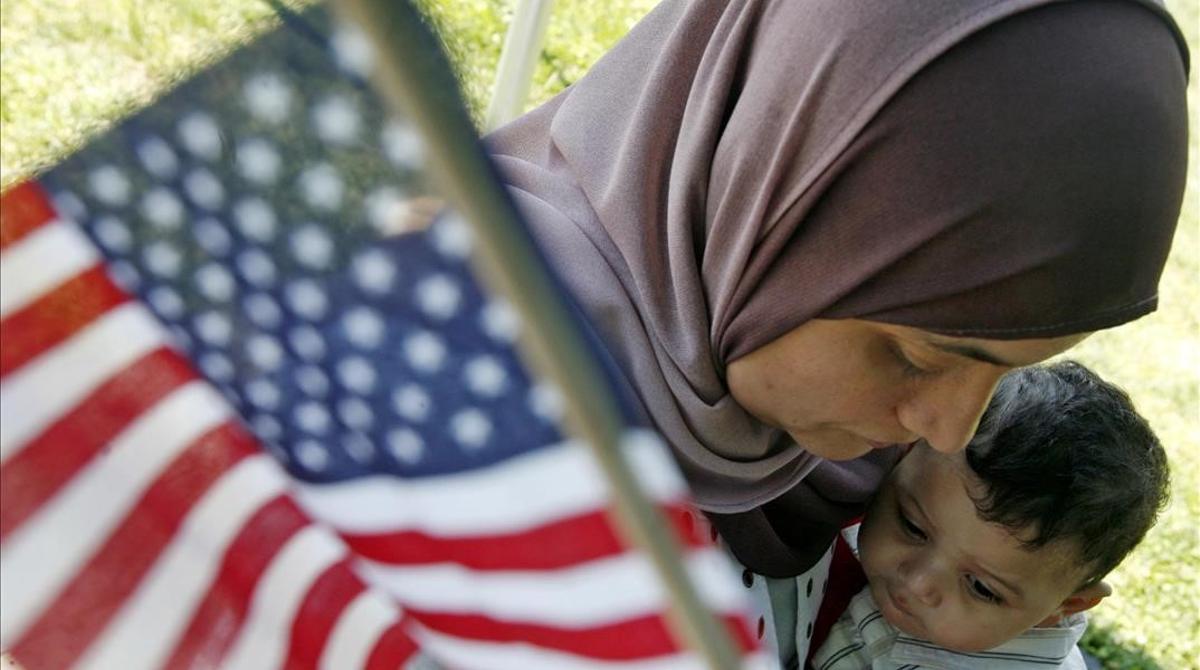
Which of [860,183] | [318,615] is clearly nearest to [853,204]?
[860,183]

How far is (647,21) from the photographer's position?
6.15ft

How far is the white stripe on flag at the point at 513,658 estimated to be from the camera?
110cm

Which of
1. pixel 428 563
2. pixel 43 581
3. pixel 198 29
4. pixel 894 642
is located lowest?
pixel 894 642

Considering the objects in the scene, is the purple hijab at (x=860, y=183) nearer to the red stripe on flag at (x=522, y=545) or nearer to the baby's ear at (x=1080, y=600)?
the red stripe on flag at (x=522, y=545)

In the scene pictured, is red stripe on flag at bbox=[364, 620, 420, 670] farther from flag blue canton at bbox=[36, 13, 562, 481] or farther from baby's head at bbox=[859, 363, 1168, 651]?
baby's head at bbox=[859, 363, 1168, 651]

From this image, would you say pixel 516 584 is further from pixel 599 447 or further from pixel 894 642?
pixel 894 642

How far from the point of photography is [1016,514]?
79.0 inches

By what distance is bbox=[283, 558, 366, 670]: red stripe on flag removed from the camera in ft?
3.93

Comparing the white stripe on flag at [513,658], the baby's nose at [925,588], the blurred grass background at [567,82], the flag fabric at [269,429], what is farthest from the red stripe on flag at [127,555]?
the blurred grass background at [567,82]

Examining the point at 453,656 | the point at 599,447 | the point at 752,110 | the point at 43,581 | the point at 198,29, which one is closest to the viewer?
the point at 599,447

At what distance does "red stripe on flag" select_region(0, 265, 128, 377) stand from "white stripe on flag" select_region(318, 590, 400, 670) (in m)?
0.33

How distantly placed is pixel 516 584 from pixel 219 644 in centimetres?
26

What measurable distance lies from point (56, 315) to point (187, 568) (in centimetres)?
23

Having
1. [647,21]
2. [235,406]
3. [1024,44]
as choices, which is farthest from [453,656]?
[647,21]
